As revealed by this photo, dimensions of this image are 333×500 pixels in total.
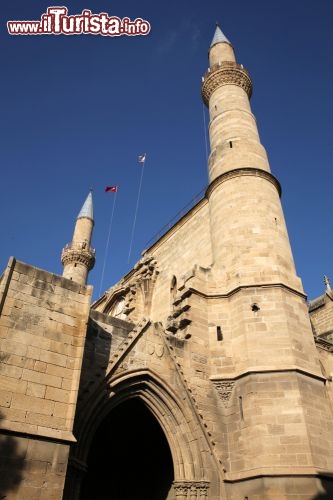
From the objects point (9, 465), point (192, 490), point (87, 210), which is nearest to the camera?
point (9, 465)

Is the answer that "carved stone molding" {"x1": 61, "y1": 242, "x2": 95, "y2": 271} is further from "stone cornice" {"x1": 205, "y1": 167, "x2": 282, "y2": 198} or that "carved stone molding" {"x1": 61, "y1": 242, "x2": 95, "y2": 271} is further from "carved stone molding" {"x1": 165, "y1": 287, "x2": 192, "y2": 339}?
"carved stone molding" {"x1": 165, "y1": 287, "x2": 192, "y2": 339}

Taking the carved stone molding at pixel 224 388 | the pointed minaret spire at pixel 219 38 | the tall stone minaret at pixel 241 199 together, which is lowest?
the carved stone molding at pixel 224 388

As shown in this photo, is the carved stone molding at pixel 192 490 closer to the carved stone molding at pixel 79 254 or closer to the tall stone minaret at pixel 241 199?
the tall stone minaret at pixel 241 199

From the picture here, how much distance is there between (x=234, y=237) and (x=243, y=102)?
6.60 m

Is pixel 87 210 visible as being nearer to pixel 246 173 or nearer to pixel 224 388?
pixel 246 173

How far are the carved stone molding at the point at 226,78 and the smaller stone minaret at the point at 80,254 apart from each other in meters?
11.2

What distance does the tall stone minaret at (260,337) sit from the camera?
8.23 meters

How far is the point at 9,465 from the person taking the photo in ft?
18.4

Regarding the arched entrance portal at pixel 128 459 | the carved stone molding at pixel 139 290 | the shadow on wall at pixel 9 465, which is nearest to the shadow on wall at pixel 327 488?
the arched entrance portal at pixel 128 459

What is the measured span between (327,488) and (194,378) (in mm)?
3364

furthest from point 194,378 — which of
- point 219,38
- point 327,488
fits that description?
point 219,38

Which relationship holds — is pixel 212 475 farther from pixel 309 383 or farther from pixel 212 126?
pixel 212 126

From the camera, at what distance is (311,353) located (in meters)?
9.86

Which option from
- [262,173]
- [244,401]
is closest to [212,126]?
[262,173]
